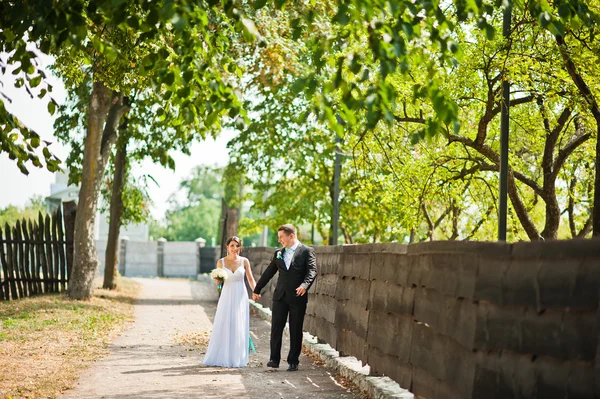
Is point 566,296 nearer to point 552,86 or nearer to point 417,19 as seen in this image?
point 417,19

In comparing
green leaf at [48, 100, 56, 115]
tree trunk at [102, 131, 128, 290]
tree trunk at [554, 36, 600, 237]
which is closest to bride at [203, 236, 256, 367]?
green leaf at [48, 100, 56, 115]

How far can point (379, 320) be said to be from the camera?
9859 mm

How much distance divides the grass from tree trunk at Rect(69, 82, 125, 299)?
54cm

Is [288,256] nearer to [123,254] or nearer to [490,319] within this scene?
[490,319]

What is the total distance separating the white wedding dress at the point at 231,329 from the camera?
506 inches

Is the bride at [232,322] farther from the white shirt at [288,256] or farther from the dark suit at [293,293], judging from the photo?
the white shirt at [288,256]

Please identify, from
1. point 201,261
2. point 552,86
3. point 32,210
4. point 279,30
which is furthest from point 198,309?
point 32,210

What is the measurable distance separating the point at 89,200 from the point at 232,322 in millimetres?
11636

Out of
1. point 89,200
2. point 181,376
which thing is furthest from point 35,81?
point 89,200

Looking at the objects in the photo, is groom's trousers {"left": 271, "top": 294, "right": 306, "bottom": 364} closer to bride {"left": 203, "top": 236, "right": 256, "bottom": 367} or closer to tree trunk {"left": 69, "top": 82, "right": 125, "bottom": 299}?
bride {"left": 203, "top": 236, "right": 256, "bottom": 367}

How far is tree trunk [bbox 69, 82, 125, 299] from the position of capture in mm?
23641

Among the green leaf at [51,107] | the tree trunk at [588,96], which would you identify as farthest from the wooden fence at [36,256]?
the green leaf at [51,107]

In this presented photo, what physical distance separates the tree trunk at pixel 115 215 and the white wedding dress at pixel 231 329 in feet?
54.6

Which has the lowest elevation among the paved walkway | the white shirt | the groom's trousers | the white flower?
the paved walkway
